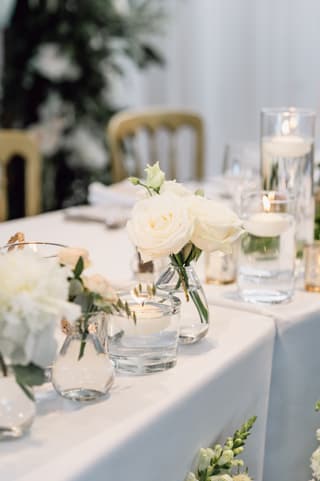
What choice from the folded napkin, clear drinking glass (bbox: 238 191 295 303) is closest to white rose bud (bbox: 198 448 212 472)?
clear drinking glass (bbox: 238 191 295 303)

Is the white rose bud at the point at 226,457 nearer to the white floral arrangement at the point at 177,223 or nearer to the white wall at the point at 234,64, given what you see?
the white floral arrangement at the point at 177,223

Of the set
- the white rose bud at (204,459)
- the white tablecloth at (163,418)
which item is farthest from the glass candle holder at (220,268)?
the white rose bud at (204,459)

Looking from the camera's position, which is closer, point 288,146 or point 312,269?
point 312,269

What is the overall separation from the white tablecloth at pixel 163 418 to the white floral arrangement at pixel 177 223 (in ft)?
0.48

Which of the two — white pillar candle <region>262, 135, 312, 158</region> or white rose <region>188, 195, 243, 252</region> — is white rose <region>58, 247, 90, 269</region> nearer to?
white rose <region>188, 195, 243, 252</region>

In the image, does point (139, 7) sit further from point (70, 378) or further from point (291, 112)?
point (70, 378)

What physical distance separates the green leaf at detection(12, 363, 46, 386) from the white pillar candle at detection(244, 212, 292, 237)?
1.86ft

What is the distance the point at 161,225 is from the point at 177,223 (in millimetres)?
22

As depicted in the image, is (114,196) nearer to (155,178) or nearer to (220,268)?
(220,268)

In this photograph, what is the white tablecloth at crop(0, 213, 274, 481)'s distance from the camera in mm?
810

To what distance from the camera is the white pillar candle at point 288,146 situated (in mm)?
1544

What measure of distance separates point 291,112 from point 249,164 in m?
0.25

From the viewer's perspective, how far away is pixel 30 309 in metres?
0.76

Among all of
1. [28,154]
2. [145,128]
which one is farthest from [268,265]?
[145,128]
